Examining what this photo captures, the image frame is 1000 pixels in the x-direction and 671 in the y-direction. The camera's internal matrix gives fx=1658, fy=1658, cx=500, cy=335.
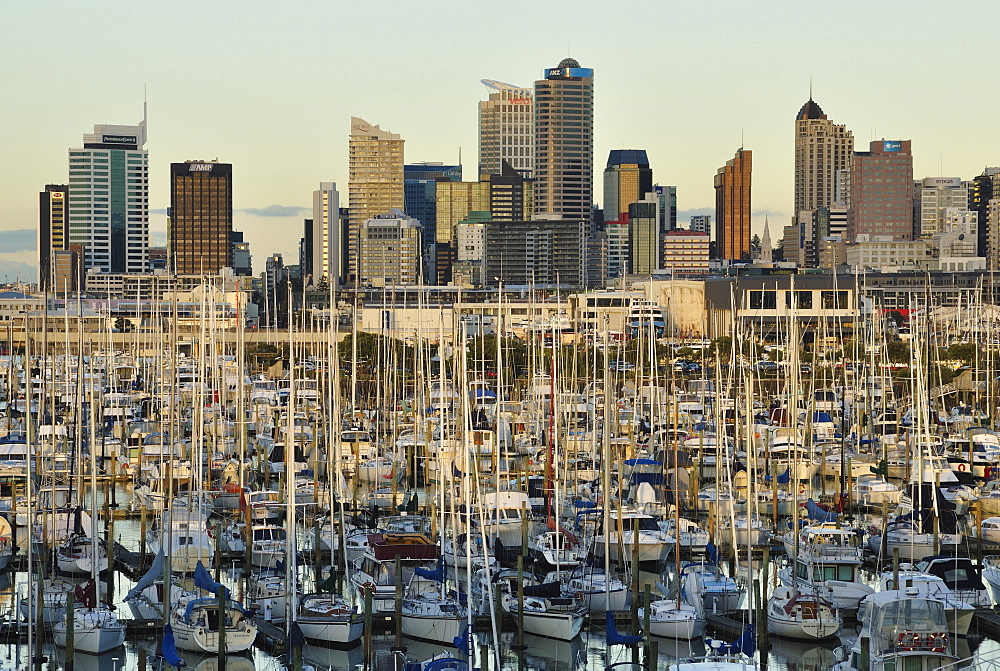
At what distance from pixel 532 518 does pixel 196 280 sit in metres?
158

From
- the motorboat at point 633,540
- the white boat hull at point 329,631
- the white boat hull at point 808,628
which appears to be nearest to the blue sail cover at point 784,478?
the motorboat at point 633,540

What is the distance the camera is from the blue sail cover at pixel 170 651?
70.3 feet

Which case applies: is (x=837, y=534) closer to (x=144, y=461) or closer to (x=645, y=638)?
(x=645, y=638)

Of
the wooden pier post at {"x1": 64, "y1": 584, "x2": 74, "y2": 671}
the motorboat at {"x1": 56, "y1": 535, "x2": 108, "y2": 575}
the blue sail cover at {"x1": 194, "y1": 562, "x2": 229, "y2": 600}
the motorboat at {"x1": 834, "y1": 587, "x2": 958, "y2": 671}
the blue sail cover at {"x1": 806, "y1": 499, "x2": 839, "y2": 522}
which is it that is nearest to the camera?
the motorboat at {"x1": 834, "y1": 587, "x2": 958, "y2": 671}

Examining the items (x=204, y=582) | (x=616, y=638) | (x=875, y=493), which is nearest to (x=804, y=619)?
(x=616, y=638)

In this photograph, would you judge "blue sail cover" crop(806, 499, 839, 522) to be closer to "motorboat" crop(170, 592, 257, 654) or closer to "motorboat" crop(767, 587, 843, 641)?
"motorboat" crop(767, 587, 843, 641)

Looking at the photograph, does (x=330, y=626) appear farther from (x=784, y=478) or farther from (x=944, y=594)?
(x=784, y=478)

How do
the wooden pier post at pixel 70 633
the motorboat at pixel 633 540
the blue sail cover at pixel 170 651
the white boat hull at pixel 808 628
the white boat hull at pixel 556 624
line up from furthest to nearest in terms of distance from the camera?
1. the motorboat at pixel 633 540
2. the white boat hull at pixel 808 628
3. the white boat hull at pixel 556 624
4. the blue sail cover at pixel 170 651
5. the wooden pier post at pixel 70 633

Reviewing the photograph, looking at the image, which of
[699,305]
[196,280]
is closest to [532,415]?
[699,305]

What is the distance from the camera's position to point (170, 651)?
70.8 ft

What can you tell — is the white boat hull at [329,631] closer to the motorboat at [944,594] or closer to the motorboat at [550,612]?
the motorboat at [550,612]

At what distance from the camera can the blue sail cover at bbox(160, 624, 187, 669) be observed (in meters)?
21.4

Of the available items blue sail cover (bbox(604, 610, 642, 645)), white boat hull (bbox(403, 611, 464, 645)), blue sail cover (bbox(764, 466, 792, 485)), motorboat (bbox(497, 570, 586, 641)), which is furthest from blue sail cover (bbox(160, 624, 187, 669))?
blue sail cover (bbox(764, 466, 792, 485))

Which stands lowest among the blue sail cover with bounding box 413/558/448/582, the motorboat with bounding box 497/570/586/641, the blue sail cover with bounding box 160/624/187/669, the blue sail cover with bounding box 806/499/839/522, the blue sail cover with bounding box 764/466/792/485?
the blue sail cover with bounding box 160/624/187/669
